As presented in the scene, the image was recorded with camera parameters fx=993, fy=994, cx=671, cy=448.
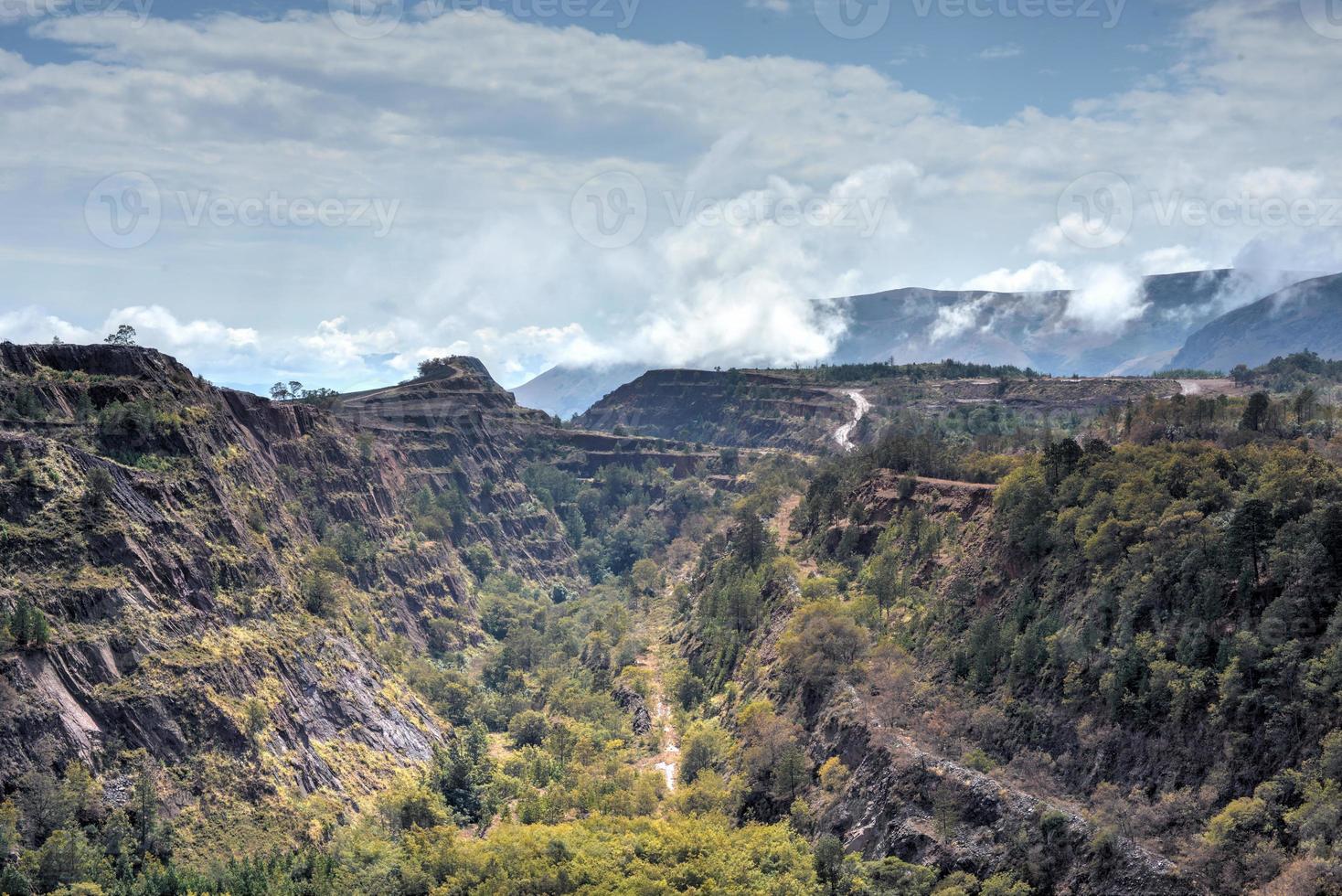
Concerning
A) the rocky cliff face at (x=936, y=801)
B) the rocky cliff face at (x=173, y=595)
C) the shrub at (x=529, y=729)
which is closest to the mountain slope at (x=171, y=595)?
the rocky cliff face at (x=173, y=595)

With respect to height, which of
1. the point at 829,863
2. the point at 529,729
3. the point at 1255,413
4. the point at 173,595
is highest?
the point at 1255,413

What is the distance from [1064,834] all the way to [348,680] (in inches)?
2662

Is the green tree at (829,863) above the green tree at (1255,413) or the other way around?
the other way around

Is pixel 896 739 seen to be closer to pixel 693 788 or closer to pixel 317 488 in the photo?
pixel 693 788

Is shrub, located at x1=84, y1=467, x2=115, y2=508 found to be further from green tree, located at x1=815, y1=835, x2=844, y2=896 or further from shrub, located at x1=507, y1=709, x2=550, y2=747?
green tree, located at x1=815, y1=835, x2=844, y2=896

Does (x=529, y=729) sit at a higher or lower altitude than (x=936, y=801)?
lower

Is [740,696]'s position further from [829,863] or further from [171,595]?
[171,595]

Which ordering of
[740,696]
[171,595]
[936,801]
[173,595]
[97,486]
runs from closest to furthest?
[936,801], [97,486], [171,595], [173,595], [740,696]

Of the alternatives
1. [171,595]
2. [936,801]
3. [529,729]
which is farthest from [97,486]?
[936,801]

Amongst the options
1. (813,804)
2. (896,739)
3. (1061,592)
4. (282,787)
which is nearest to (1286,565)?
(1061,592)

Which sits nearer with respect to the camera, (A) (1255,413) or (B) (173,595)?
(B) (173,595)

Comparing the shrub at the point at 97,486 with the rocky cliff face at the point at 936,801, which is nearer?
the rocky cliff face at the point at 936,801

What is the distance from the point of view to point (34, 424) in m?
83.9

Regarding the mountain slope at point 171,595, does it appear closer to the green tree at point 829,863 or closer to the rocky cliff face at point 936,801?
the rocky cliff face at point 936,801
